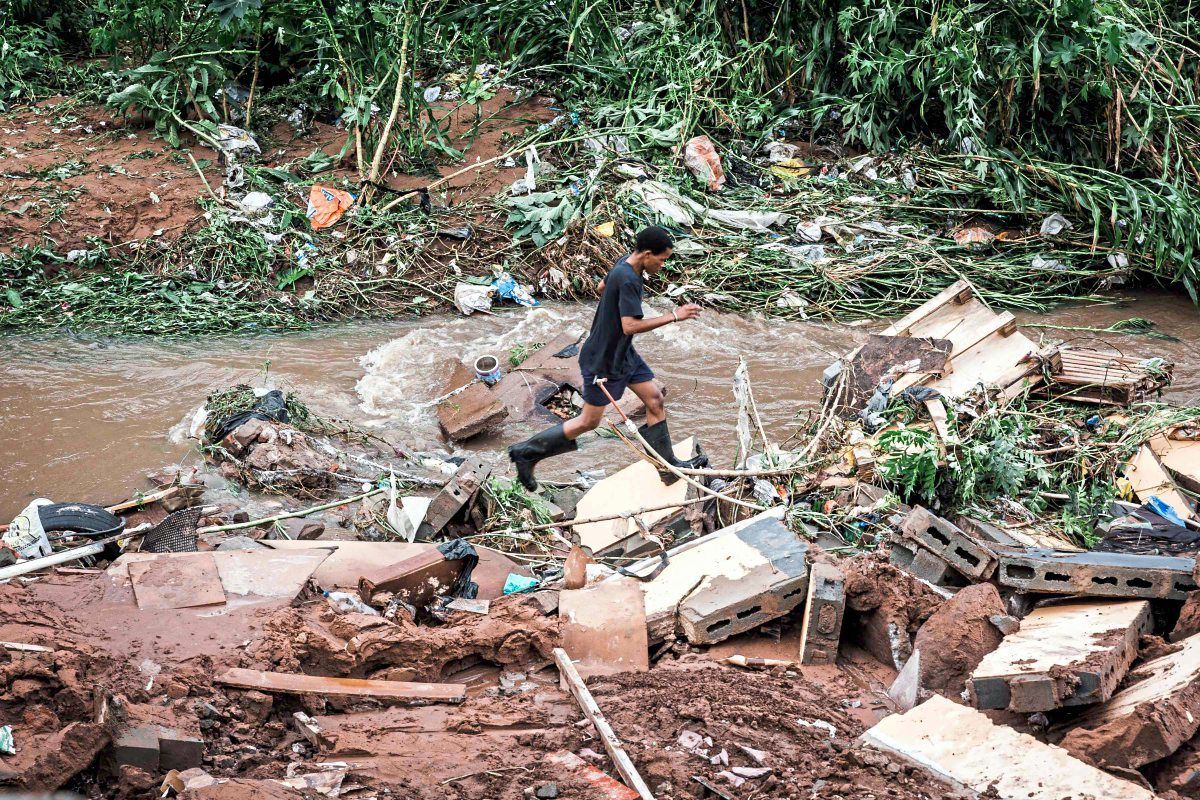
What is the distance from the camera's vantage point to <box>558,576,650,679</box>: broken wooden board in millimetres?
3393

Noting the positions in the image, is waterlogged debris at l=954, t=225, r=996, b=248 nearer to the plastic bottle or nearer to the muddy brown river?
the muddy brown river

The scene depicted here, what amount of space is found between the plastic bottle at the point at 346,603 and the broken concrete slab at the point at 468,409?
2.32 m

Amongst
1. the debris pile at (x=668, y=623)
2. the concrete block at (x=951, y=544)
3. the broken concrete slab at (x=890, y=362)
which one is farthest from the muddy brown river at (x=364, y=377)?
the concrete block at (x=951, y=544)

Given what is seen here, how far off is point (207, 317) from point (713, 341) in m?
3.75

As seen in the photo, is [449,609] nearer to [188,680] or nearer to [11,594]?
[188,680]

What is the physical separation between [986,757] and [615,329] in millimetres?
2571

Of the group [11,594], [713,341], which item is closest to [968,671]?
[11,594]

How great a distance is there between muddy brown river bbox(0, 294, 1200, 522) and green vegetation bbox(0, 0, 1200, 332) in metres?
0.34

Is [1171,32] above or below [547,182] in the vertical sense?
above

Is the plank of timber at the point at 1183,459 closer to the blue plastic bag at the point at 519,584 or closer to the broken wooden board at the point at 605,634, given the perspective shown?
the broken wooden board at the point at 605,634

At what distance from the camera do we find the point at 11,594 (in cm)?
331

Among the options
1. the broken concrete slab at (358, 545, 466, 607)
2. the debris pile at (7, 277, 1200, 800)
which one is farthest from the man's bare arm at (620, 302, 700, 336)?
the broken concrete slab at (358, 545, 466, 607)

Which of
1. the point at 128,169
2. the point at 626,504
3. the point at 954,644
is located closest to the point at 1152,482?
the point at 954,644

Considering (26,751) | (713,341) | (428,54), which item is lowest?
(713,341)
